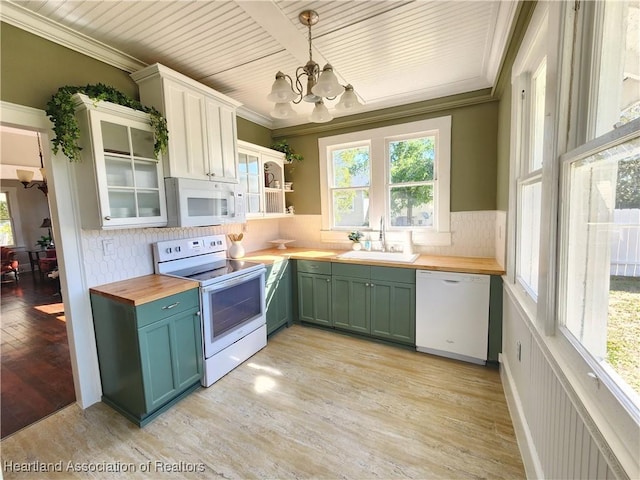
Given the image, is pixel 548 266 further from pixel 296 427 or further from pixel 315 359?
pixel 315 359

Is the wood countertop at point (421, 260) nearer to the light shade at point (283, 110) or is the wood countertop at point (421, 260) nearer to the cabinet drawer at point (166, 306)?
the cabinet drawer at point (166, 306)

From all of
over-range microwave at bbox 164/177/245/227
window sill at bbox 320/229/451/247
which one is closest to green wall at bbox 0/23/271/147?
over-range microwave at bbox 164/177/245/227

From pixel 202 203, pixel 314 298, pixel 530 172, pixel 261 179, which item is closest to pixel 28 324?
pixel 202 203

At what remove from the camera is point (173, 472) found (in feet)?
5.17

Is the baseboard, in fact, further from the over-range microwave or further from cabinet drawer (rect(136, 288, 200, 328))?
the over-range microwave

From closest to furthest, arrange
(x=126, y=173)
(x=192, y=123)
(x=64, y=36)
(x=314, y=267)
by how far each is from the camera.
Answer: (x=64, y=36), (x=126, y=173), (x=192, y=123), (x=314, y=267)

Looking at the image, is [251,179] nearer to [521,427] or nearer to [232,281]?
[232,281]

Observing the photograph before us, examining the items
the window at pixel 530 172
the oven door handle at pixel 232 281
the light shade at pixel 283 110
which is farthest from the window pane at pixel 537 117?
the oven door handle at pixel 232 281

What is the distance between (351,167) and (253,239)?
1613 mm

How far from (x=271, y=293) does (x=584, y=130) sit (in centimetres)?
276

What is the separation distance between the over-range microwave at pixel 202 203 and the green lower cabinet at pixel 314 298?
3.45 ft

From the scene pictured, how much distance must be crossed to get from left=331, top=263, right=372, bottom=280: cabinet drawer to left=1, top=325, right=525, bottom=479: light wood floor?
916mm

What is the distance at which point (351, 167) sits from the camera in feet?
11.9

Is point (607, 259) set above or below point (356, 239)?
above
